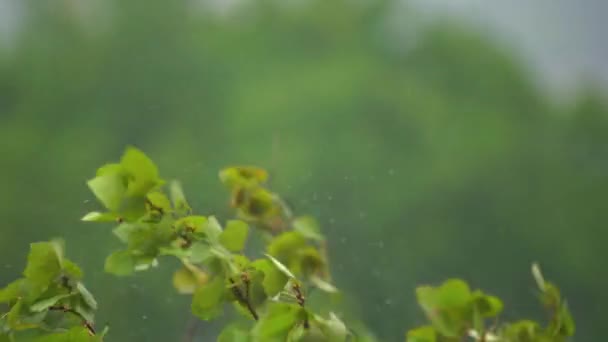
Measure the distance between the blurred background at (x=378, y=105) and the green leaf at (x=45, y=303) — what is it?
9.27 meters

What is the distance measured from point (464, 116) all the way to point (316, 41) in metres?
2.57

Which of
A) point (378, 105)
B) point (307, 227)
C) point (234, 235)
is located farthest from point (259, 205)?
point (378, 105)

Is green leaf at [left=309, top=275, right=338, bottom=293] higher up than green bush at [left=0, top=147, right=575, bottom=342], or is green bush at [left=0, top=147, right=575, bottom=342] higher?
green leaf at [left=309, top=275, right=338, bottom=293]

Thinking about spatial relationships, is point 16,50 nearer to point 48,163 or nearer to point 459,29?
point 48,163

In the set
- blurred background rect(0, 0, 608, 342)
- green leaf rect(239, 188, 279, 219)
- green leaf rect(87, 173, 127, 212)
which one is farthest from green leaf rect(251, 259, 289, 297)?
blurred background rect(0, 0, 608, 342)

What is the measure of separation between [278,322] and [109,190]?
138 millimetres

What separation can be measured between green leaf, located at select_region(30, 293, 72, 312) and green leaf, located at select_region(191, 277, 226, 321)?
85 mm

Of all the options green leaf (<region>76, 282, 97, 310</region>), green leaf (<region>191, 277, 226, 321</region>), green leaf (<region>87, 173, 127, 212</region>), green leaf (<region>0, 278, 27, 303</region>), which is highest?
green leaf (<region>87, 173, 127, 212</region>)

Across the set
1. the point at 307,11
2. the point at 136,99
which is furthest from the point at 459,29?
the point at 136,99

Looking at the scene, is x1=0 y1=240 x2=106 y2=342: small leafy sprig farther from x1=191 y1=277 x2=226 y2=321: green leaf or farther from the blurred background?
the blurred background

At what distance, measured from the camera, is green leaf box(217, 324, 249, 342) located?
562 millimetres

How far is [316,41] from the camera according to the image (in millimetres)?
A: 13203

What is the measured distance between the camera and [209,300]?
59 centimetres

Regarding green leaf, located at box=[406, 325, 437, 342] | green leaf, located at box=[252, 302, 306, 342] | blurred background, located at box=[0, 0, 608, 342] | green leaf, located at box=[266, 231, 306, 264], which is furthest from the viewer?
blurred background, located at box=[0, 0, 608, 342]
